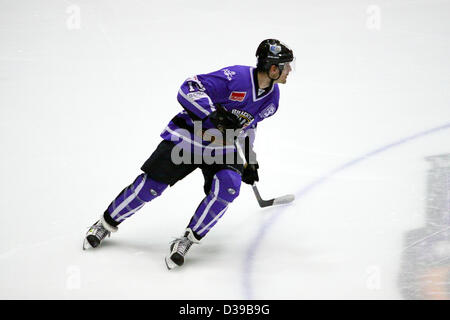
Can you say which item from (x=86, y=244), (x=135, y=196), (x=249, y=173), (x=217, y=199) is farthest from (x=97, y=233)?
(x=249, y=173)

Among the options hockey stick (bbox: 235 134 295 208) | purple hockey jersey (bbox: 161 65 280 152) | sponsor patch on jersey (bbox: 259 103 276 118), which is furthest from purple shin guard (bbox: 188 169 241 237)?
hockey stick (bbox: 235 134 295 208)

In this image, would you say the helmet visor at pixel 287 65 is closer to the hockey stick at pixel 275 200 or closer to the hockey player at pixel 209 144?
the hockey player at pixel 209 144

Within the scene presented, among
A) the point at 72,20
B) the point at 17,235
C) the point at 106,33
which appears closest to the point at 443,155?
the point at 17,235

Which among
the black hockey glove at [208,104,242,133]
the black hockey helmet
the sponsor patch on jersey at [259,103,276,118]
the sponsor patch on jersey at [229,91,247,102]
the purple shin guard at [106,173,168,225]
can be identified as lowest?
the purple shin guard at [106,173,168,225]

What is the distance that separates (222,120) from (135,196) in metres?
0.65

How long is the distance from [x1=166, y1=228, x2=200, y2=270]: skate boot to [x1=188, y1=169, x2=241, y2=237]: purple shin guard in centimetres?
4

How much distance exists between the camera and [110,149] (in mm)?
4656

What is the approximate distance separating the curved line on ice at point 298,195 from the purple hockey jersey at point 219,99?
1.88 feet

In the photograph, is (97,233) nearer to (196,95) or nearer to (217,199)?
(217,199)

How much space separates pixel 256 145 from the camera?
4.82 m

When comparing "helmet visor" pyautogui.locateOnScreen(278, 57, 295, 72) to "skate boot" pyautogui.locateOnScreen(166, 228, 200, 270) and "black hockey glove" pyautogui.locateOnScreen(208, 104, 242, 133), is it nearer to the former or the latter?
"black hockey glove" pyautogui.locateOnScreen(208, 104, 242, 133)

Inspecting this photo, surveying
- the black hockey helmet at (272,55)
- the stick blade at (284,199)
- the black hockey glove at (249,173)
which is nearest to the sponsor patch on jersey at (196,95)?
the black hockey helmet at (272,55)

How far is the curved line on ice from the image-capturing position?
3.18 m

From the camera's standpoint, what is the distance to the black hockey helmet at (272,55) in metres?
3.29
